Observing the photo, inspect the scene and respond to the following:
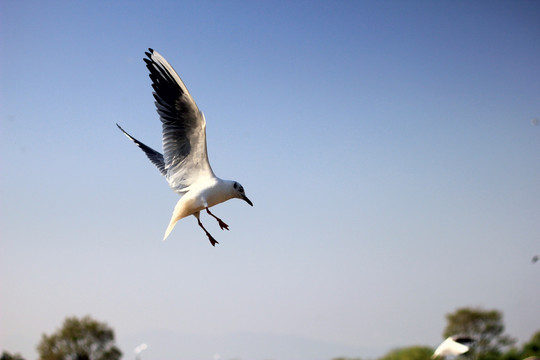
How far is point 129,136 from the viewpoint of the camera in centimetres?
1108

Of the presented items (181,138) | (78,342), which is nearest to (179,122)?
(181,138)

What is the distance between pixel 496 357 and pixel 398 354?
10393 millimetres

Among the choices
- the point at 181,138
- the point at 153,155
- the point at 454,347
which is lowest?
the point at 454,347

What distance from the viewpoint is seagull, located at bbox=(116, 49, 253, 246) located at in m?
7.94

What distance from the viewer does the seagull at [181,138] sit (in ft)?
26.1

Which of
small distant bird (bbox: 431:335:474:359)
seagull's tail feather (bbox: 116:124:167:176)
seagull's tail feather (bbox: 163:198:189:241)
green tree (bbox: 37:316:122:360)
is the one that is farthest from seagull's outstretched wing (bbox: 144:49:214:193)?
green tree (bbox: 37:316:122:360)

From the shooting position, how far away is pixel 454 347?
25.5 ft

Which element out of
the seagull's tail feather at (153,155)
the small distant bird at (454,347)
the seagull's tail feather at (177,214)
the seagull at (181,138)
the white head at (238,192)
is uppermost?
the seagull's tail feather at (153,155)

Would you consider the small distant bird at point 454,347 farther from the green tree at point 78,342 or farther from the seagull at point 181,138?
the green tree at point 78,342

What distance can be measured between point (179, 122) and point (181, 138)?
8.3 inches

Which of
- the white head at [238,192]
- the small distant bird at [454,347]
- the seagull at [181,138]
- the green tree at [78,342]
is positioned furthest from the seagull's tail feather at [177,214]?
the green tree at [78,342]

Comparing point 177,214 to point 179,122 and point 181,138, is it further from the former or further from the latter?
point 179,122

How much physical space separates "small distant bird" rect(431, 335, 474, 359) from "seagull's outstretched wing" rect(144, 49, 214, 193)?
12.2 ft

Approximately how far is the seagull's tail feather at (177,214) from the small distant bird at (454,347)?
11.9 ft
